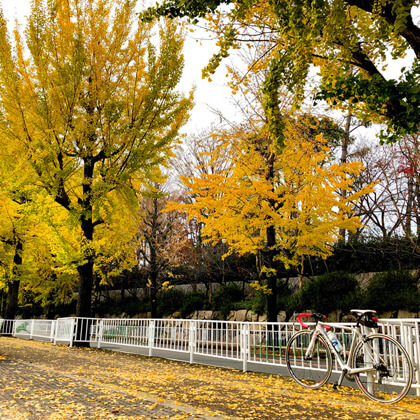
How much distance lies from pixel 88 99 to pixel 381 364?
994cm

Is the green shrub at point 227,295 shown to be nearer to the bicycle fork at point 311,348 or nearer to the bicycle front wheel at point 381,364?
the bicycle fork at point 311,348

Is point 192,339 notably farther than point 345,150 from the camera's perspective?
No

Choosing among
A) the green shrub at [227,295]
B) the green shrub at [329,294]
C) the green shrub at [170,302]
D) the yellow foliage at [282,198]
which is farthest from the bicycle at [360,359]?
the green shrub at [170,302]

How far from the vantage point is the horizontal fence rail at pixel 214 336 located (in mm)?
5152

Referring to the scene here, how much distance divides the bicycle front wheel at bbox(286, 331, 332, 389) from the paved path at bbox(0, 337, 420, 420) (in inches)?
8.0

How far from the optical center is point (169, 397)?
15.0ft

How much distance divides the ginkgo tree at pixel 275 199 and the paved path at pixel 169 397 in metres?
4.61

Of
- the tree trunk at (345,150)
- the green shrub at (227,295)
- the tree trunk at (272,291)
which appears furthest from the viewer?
the tree trunk at (345,150)

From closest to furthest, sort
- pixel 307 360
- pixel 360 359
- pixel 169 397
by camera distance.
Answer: pixel 169 397
pixel 360 359
pixel 307 360

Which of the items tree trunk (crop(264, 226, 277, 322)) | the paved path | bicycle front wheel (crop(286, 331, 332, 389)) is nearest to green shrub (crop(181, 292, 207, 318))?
tree trunk (crop(264, 226, 277, 322))

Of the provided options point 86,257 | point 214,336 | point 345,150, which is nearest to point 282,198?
point 214,336

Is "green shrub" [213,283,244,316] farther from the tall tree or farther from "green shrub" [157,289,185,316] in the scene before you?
the tall tree

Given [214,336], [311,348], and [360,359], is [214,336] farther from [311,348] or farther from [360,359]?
[360,359]

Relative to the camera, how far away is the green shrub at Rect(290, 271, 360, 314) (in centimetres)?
1402
